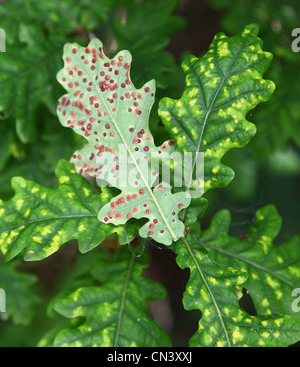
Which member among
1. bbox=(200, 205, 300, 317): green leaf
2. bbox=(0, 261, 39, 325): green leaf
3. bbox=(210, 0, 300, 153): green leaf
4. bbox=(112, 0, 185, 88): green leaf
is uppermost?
bbox=(112, 0, 185, 88): green leaf

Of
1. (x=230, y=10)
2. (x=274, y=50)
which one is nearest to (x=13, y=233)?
(x=274, y=50)

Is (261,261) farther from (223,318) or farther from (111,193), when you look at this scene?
(111,193)

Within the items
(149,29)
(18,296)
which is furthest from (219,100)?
(18,296)

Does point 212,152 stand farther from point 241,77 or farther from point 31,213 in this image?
point 31,213

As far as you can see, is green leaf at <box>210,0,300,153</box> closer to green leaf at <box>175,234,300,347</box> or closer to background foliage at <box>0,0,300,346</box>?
background foliage at <box>0,0,300,346</box>

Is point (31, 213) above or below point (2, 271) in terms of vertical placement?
above

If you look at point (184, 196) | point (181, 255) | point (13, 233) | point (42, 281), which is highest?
point (13, 233)

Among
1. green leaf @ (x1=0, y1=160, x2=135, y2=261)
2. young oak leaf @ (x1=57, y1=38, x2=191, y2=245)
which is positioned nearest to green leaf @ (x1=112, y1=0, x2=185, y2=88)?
young oak leaf @ (x1=57, y1=38, x2=191, y2=245)
